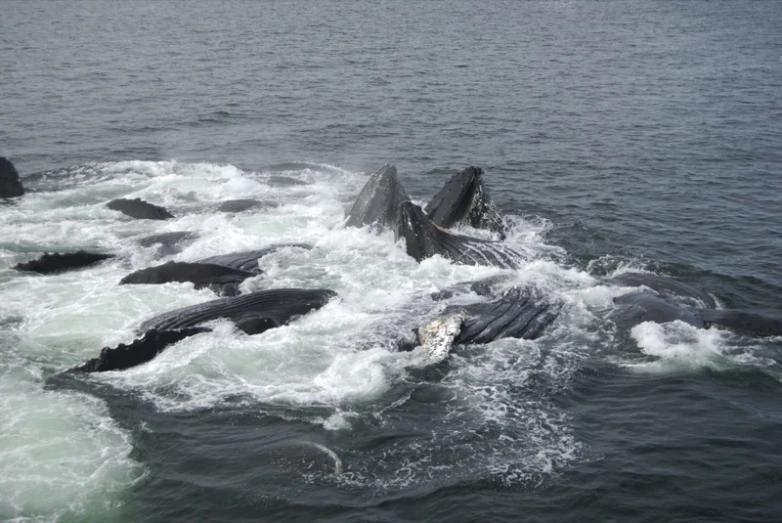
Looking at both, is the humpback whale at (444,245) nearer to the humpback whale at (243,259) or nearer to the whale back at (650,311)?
the whale back at (650,311)

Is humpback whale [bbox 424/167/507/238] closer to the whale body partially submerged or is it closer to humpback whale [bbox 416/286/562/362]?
humpback whale [bbox 416/286/562/362]

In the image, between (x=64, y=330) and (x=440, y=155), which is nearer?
(x=64, y=330)

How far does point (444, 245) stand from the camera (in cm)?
2584

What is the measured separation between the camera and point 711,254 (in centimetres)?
2809

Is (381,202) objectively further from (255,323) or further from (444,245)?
(255,323)

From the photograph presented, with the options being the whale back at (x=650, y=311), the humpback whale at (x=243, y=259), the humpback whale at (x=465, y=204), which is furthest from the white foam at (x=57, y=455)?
the humpback whale at (x=465, y=204)

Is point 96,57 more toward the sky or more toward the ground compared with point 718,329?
more toward the sky

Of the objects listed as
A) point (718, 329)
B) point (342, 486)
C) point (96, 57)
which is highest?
point (96, 57)

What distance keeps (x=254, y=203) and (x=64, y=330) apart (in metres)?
11.8

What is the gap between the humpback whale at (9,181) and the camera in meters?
32.3

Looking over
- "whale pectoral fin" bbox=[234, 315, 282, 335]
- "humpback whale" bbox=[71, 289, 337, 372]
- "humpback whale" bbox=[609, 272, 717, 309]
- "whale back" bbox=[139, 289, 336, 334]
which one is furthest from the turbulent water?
"humpback whale" bbox=[609, 272, 717, 309]

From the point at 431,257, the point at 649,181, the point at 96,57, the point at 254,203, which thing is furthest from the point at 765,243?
the point at 96,57

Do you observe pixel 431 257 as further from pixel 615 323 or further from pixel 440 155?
pixel 440 155

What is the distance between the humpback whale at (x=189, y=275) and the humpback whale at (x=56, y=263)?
95.2 inches
